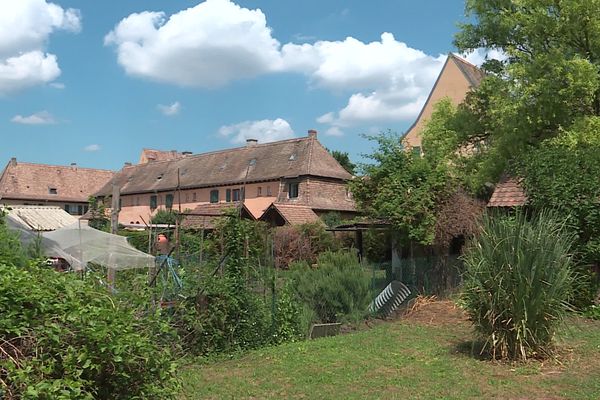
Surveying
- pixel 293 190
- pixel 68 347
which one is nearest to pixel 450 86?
pixel 293 190

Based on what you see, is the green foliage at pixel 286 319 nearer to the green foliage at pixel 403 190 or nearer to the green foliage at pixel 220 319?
the green foliage at pixel 220 319

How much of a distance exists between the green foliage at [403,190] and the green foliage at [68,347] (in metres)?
12.3

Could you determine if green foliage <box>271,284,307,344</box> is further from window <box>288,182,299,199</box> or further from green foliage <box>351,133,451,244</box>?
window <box>288,182,299,199</box>

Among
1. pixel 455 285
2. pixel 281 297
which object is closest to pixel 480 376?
pixel 281 297

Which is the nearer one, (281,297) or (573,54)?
(281,297)

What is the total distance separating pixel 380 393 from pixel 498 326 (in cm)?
275

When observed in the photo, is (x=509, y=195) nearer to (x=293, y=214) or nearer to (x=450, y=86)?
(x=293, y=214)

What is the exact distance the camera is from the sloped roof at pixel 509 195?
16422mm

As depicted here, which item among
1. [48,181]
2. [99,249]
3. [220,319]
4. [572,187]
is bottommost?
Result: [220,319]

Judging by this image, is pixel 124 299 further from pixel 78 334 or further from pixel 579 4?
pixel 579 4

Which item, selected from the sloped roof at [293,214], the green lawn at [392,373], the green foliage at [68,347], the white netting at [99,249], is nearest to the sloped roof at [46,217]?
the sloped roof at [293,214]

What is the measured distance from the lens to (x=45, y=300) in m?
3.94

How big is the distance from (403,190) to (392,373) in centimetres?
796

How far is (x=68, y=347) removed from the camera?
3.78m
